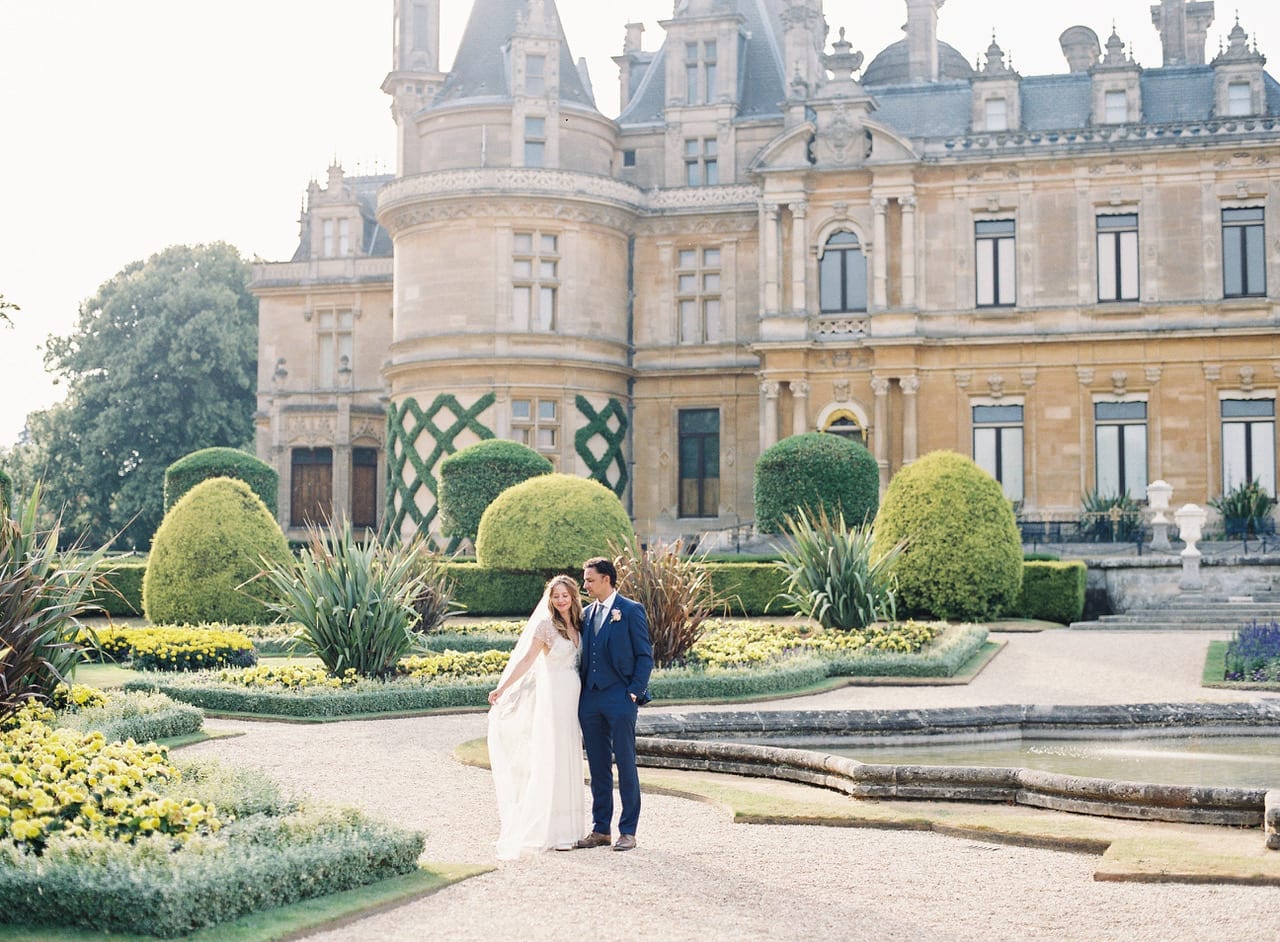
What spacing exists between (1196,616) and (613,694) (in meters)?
18.1

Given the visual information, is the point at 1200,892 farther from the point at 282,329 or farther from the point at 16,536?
the point at 282,329

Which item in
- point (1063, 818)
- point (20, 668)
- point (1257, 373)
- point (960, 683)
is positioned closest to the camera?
point (1063, 818)

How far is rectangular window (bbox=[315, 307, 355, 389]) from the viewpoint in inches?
1668

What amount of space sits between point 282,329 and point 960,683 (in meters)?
30.0

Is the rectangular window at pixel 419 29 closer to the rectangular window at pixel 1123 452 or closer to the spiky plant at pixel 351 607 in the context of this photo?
the rectangular window at pixel 1123 452

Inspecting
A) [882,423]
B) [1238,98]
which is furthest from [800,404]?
[1238,98]

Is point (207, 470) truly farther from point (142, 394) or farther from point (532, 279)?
point (142, 394)

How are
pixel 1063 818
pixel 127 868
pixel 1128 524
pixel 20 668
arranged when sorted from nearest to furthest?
pixel 127 868 → pixel 1063 818 → pixel 20 668 → pixel 1128 524

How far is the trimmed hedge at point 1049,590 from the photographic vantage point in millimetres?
25000

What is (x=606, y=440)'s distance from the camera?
36.7 meters

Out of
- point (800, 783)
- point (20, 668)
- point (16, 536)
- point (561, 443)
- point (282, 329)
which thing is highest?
point (282, 329)

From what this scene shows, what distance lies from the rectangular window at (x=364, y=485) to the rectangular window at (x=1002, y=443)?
1647 cm

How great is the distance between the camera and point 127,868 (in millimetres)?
6508

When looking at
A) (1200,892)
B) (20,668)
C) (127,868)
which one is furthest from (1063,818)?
(20,668)
